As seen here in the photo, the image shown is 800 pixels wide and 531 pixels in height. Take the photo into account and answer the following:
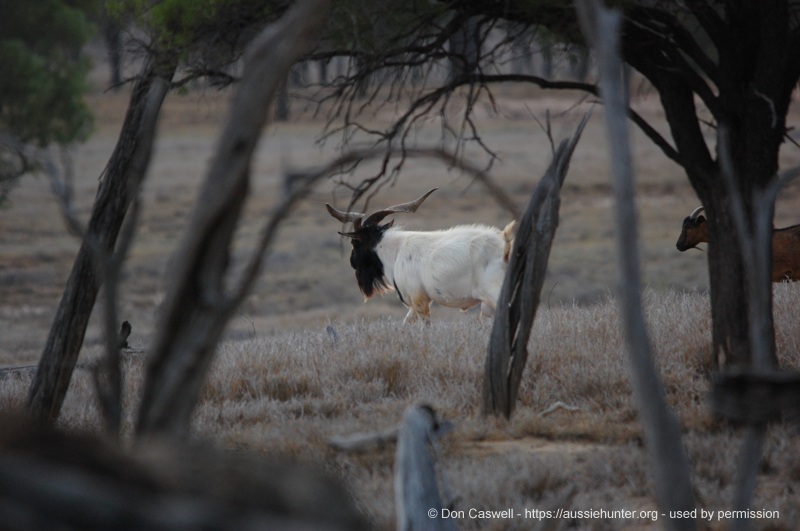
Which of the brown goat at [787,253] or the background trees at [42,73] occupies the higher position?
the background trees at [42,73]

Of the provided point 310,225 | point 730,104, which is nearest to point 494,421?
point 730,104

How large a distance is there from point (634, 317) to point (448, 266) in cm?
771

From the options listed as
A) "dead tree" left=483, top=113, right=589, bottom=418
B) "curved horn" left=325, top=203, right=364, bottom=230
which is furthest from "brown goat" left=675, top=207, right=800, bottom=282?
"dead tree" left=483, top=113, right=589, bottom=418

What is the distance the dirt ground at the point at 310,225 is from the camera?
2103 centimetres

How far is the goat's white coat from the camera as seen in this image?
1006 cm

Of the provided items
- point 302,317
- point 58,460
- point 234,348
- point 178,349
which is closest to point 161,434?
point 178,349

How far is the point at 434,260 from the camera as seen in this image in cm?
1046

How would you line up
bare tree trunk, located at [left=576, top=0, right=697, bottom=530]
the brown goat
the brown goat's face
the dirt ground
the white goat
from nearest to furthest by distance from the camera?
bare tree trunk, located at [left=576, top=0, right=697, bottom=530]
the brown goat
the white goat
the brown goat's face
the dirt ground

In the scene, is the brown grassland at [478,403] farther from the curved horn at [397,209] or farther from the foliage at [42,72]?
the foliage at [42,72]

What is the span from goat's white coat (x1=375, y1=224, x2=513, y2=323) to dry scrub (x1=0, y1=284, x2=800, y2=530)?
88 cm

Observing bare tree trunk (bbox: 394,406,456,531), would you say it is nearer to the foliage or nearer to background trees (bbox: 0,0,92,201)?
background trees (bbox: 0,0,92,201)

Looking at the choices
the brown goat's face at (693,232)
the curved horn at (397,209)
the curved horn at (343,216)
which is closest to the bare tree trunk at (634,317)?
the curved horn at (397,209)

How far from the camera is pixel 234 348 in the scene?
28.8 feet

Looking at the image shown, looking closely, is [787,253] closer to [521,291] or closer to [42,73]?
[521,291]
